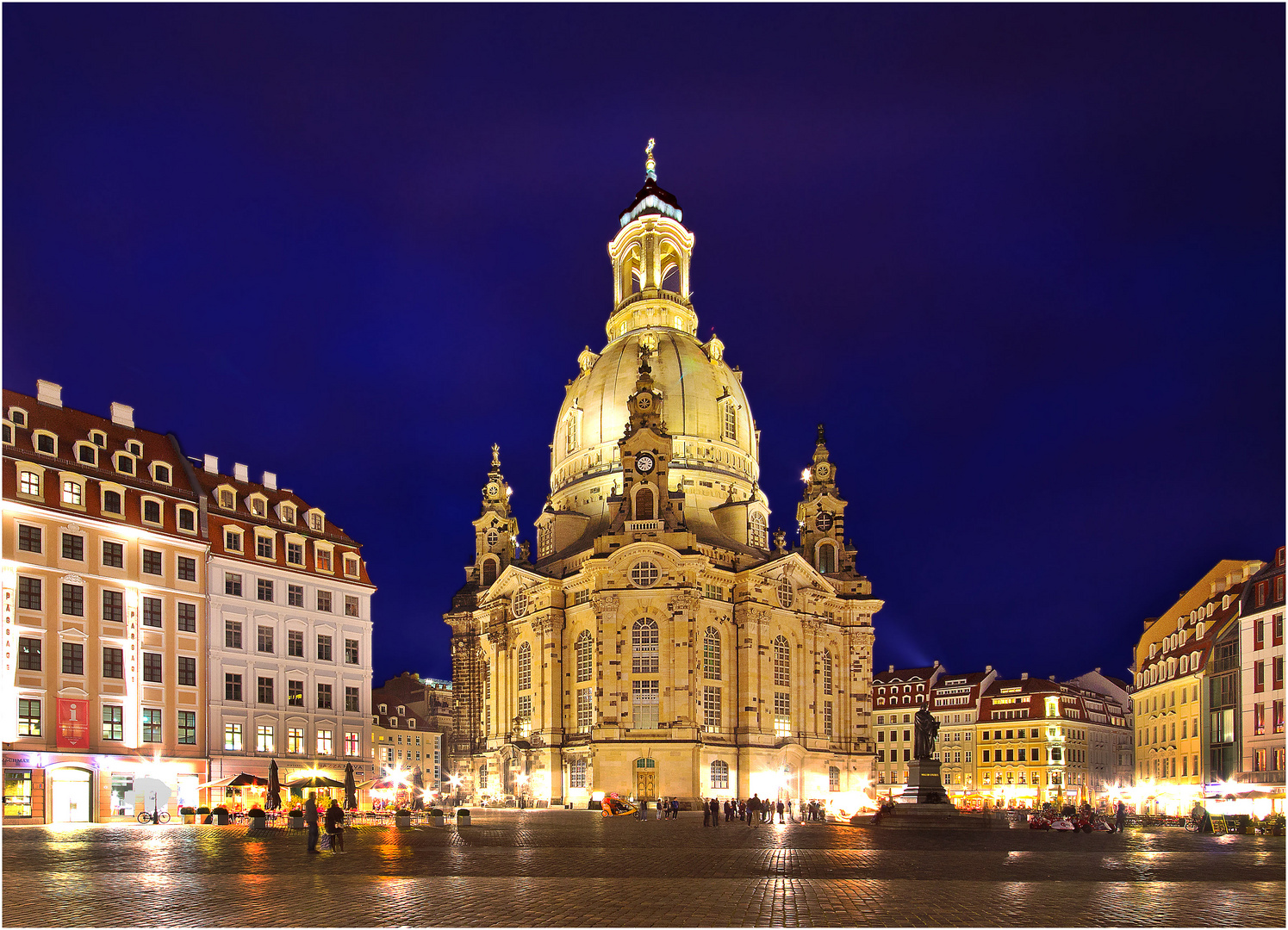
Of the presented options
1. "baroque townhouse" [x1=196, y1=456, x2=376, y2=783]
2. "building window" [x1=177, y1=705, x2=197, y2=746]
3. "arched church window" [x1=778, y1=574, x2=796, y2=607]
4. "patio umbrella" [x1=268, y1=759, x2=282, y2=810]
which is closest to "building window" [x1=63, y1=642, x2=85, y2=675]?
"building window" [x1=177, y1=705, x2=197, y2=746]

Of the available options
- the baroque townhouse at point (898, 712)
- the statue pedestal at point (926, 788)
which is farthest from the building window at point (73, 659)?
the baroque townhouse at point (898, 712)

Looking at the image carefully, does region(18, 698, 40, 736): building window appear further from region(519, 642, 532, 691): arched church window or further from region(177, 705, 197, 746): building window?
region(519, 642, 532, 691): arched church window

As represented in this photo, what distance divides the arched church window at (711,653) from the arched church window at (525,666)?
16.8 metres

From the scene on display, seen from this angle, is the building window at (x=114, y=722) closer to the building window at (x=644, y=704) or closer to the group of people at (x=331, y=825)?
the group of people at (x=331, y=825)

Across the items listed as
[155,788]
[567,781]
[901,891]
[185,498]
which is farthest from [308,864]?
[567,781]

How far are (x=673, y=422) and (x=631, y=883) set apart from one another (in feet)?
301

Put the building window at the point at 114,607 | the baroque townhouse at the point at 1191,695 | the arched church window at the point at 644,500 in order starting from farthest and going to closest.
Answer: the arched church window at the point at 644,500 < the baroque townhouse at the point at 1191,695 < the building window at the point at 114,607

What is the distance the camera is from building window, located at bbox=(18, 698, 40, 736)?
2099 inches

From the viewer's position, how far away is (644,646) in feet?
318

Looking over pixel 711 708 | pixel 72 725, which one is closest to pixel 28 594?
pixel 72 725

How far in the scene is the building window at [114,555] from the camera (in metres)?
58.6

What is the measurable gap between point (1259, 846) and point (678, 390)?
264 ft

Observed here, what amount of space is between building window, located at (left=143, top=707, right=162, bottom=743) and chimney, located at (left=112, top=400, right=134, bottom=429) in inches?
636

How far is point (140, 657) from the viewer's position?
59.1 meters
